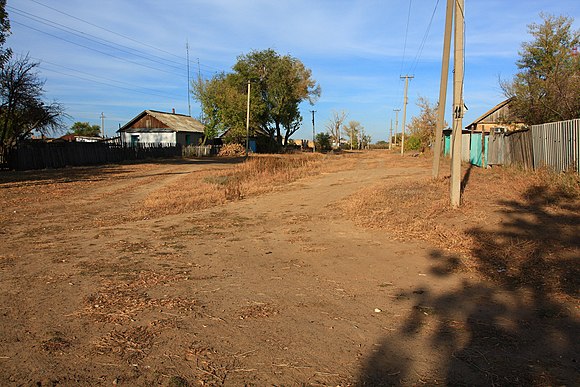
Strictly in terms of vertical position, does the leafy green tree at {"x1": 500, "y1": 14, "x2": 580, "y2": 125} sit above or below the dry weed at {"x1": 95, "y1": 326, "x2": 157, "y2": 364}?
above

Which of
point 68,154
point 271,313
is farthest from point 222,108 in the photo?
point 271,313

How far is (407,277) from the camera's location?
596 cm

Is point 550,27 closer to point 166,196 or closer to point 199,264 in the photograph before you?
point 166,196

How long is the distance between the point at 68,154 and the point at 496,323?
1209 inches

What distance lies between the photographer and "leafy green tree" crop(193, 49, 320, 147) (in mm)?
54125

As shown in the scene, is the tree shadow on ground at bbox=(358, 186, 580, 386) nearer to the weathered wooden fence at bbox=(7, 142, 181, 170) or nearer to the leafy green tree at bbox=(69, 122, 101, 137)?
the weathered wooden fence at bbox=(7, 142, 181, 170)

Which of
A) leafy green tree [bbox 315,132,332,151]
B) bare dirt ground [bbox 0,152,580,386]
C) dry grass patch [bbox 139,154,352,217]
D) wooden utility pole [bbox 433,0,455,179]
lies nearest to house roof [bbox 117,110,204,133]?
leafy green tree [bbox 315,132,332,151]

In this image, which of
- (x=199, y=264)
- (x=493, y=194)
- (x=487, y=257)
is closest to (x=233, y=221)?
(x=199, y=264)

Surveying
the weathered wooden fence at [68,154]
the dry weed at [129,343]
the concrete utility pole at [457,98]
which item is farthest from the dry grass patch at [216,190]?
the weathered wooden fence at [68,154]

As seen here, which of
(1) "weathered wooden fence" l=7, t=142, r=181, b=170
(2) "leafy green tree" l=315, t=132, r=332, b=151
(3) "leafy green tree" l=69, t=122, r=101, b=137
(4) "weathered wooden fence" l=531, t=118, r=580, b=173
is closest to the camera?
(4) "weathered wooden fence" l=531, t=118, r=580, b=173

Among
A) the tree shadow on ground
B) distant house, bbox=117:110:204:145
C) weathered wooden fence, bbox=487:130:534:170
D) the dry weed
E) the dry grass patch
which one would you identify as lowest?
the tree shadow on ground

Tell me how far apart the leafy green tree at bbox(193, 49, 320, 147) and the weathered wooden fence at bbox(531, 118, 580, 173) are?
4234 cm

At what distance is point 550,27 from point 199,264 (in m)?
25.8

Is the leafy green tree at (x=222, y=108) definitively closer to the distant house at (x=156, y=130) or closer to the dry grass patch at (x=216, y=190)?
the distant house at (x=156, y=130)
